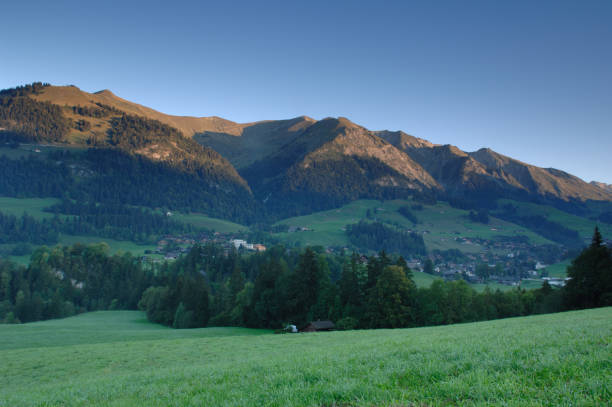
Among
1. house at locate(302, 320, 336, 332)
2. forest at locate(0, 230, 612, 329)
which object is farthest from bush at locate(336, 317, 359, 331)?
house at locate(302, 320, 336, 332)

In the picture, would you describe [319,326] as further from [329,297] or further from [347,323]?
[329,297]

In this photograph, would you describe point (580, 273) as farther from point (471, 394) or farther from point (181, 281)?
point (181, 281)

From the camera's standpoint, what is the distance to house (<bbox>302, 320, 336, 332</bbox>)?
4888 cm

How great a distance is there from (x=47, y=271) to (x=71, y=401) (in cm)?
11855

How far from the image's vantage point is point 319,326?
163 ft

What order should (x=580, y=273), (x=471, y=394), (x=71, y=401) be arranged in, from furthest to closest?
(x=580, y=273) → (x=71, y=401) → (x=471, y=394)

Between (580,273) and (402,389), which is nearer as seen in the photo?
(402,389)

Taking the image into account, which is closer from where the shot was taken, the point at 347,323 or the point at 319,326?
the point at 319,326

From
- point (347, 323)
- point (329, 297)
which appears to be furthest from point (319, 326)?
point (329, 297)

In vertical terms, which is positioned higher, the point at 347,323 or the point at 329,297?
the point at 329,297

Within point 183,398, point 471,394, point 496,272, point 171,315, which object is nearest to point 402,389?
point 471,394

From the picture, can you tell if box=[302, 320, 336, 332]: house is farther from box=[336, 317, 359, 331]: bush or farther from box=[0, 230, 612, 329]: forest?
box=[0, 230, 612, 329]: forest

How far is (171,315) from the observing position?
232 feet

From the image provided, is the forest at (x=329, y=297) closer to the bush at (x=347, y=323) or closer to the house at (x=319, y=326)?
the bush at (x=347, y=323)
